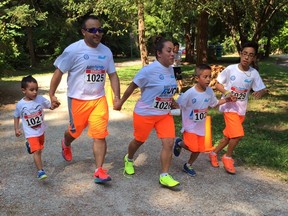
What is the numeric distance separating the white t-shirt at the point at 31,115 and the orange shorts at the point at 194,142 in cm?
192

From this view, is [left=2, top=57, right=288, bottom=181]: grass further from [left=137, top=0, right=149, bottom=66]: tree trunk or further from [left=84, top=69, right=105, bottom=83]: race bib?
[left=84, top=69, right=105, bottom=83]: race bib

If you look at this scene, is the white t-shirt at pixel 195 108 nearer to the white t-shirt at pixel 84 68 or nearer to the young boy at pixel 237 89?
the young boy at pixel 237 89

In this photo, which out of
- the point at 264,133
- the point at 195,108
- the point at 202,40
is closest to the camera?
the point at 195,108

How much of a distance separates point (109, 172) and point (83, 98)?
44.8 inches

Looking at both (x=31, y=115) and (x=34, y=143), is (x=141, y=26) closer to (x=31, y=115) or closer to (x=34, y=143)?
(x=31, y=115)

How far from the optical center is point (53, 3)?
932 inches

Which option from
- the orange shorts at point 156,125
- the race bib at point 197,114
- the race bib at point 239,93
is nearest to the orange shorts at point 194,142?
the race bib at point 197,114

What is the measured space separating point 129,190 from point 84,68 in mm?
1573

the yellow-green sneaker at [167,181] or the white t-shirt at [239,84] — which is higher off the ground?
the white t-shirt at [239,84]

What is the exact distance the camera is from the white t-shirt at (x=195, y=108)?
16.1 feet

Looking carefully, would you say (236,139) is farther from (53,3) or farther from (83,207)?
(53,3)

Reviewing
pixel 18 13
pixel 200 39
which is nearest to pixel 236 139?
pixel 200 39

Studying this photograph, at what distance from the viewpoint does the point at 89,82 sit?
4.59 metres

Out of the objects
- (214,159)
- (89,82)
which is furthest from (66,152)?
(214,159)
